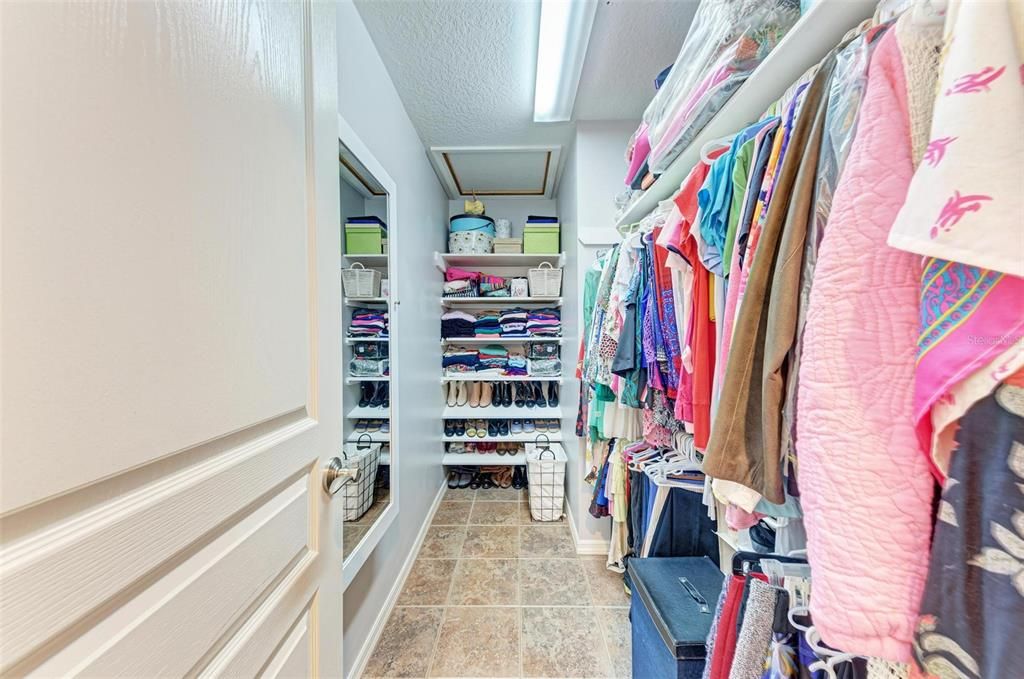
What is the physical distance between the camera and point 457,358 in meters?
2.70

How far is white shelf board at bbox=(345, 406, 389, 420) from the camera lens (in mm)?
1357

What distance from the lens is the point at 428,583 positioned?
1691 mm

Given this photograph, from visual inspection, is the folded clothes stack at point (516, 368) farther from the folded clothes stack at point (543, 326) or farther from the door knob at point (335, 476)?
the door knob at point (335, 476)

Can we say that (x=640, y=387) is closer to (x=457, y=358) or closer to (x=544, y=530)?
(x=544, y=530)

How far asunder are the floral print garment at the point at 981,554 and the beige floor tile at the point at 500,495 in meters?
2.39

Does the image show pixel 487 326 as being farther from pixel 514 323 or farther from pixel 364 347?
pixel 364 347

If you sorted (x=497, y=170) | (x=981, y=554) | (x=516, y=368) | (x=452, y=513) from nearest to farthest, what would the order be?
(x=981, y=554), (x=452, y=513), (x=497, y=170), (x=516, y=368)

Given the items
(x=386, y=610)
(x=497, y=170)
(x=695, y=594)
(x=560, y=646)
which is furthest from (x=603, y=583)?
(x=497, y=170)

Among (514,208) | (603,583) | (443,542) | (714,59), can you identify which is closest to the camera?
(714,59)

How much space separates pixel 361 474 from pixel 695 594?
1186 millimetres

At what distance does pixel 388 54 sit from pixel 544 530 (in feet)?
8.35

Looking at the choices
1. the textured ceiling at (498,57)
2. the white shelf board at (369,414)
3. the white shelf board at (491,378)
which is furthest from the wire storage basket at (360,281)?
the white shelf board at (491,378)

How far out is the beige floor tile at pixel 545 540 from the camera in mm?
1911

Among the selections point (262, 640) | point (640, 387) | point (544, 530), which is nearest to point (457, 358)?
point (544, 530)
